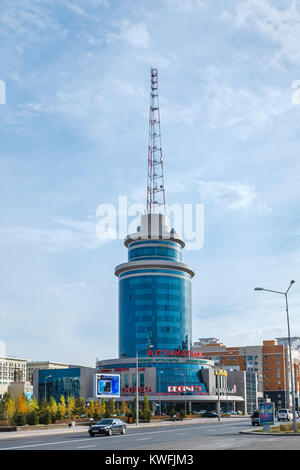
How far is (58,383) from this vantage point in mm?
168000

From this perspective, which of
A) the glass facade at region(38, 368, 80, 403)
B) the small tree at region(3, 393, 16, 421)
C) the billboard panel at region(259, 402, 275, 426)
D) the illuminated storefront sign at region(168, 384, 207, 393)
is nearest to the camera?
the billboard panel at region(259, 402, 275, 426)

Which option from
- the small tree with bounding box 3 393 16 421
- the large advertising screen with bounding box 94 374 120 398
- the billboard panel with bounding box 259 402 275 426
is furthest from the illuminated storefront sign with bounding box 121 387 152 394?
the billboard panel with bounding box 259 402 275 426

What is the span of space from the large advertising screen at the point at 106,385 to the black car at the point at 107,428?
1348 inches

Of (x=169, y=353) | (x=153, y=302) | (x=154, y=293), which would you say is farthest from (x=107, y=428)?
(x=154, y=293)

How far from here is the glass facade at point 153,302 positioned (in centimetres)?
16962

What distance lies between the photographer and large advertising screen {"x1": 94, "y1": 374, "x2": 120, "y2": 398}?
83.7 m

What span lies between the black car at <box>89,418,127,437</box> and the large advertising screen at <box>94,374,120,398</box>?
34248mm

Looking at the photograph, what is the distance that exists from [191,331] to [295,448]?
153m

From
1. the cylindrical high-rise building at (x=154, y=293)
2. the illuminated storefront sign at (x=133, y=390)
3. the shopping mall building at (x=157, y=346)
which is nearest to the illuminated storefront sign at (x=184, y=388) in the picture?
the shopping mall building at (x=157, y=346)

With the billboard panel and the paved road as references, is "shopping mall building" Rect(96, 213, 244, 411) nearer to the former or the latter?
the billboard panel

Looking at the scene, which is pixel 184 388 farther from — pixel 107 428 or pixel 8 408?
pixel 107 428

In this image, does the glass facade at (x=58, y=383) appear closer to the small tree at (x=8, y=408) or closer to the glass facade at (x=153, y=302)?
the glass facade at (x=153, y=302)
